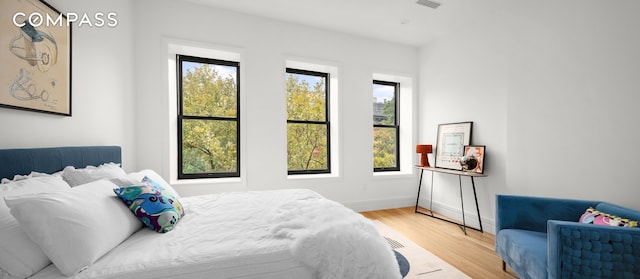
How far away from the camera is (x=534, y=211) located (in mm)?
1985

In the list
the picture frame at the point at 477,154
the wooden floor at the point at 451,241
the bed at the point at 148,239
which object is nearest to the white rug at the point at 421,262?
the wooden floor at the point at 451,241

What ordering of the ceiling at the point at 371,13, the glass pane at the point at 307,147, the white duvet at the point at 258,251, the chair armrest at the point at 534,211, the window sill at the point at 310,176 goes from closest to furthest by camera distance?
the white duvet at the point at 258,251
the chair armrest at the point at 534,211
the ceiling at the point at 371,13
the window sill at the point at 310,176
the glass pane at the point at 307,147

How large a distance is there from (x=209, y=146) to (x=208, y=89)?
769 millimetres

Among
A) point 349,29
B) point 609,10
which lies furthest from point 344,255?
point 349,29

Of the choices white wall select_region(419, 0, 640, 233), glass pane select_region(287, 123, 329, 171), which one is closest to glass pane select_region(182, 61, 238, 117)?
glass pane select_region(287, 123, 329, 171)

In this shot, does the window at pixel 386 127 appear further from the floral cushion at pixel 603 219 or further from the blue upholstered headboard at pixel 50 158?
the blue upholstered headboard at pixel 50 158

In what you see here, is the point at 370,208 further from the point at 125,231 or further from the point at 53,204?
the point at 53,204

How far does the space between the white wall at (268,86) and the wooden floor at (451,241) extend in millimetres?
494

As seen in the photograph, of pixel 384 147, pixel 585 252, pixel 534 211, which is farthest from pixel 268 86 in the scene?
pixel 585 252

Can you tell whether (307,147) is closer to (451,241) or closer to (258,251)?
(451,241)

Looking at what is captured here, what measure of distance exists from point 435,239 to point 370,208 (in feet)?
4.00

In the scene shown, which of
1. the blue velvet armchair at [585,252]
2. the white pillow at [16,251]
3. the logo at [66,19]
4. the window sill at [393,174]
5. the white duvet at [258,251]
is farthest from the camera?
the window sill at [393,174]

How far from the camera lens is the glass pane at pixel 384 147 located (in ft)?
14.0

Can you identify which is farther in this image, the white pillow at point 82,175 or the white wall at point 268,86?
the white wall at point 268,86
